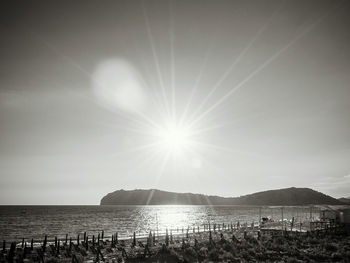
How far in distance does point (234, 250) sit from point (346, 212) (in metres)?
33.8

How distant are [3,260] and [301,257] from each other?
26150mm

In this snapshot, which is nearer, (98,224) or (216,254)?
(216,254)

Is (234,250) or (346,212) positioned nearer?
(234,250)

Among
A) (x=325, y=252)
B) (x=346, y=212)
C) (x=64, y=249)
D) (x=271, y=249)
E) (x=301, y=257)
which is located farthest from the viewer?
(x=346, y=212)

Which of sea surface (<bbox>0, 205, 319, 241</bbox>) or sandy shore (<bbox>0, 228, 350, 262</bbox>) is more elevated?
sandy shore (<bbox>0, 228, 350, 262</bbox>)

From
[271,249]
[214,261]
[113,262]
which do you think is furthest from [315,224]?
[113,262]

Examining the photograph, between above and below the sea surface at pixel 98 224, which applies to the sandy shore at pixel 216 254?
above

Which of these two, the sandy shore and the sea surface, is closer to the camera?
the sandy shore

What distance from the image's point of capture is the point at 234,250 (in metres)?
28.5

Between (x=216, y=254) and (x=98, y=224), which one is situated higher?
(x=216, y=254)

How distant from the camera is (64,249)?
32.8 meters

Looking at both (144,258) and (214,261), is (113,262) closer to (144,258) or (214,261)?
(144,258)

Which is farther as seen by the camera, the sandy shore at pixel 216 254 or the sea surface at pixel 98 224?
the sea surface at pixel 98 224

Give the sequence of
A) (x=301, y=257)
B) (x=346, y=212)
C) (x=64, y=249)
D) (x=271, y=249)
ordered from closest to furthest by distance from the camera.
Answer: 1. (x=301, y=257)
2. (x=271, y=249)
3. (x=64, y=249)
4. (x=346, y=212)
